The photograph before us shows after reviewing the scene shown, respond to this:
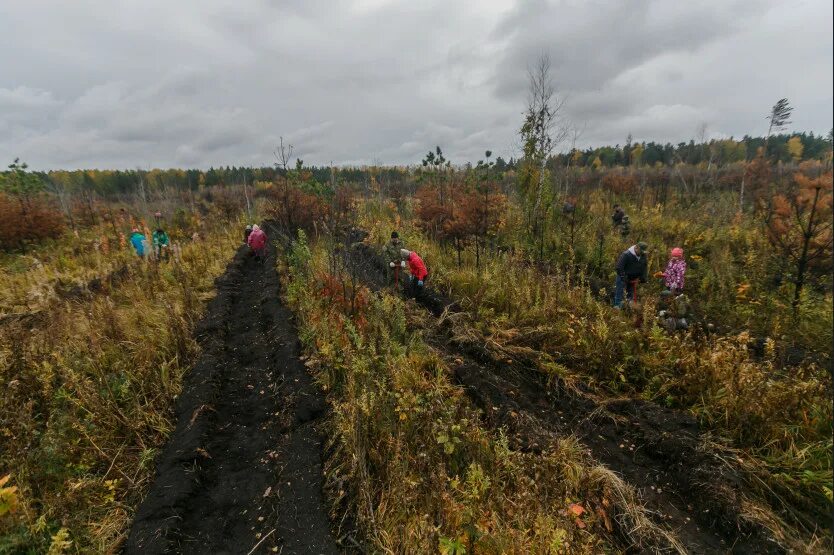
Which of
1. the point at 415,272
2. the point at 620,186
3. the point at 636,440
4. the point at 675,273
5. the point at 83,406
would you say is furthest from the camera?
the point at 620,186

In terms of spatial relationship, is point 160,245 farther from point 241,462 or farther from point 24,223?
point 241,462

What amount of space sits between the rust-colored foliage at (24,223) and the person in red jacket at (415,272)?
1397cm

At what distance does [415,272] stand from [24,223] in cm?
1457

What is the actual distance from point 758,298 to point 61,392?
11.4 meters

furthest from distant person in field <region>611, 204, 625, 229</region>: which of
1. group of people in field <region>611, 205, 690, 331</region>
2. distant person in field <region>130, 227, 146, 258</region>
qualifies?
distant person in field <region>130, 227, 146, 258</region>

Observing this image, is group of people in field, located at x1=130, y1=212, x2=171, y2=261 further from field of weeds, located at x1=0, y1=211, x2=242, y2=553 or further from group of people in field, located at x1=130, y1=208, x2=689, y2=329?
field of weeds, located at x1=0, y1=211, x2=242, y2=553

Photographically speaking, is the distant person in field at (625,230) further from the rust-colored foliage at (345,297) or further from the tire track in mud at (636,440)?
the rust-colored foliage at (345,297)

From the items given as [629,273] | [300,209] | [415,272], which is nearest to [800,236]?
[629,273]

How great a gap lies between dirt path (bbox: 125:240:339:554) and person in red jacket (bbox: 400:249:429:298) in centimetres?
304

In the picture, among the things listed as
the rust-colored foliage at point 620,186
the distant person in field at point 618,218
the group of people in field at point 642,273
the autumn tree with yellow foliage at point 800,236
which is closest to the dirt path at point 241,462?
the group of people in field at point 642,273

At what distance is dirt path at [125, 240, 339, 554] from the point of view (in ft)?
9.97

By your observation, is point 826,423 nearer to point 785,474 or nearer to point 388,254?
point 785,474

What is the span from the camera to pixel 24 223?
39.9 feet

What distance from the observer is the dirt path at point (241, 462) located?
3.04m
